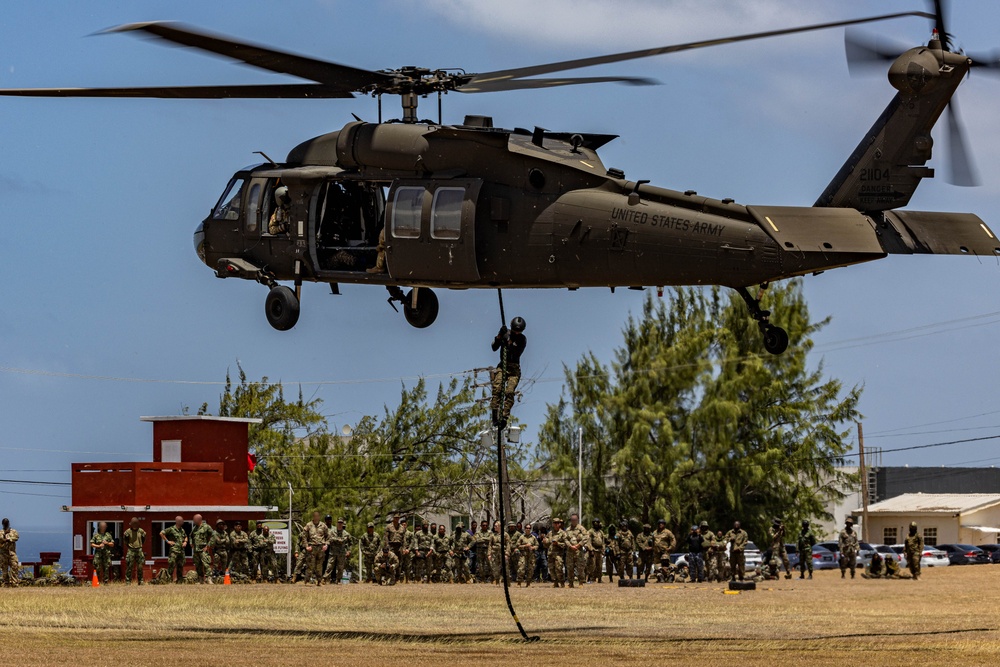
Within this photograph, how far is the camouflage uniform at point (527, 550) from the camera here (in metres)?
36.0

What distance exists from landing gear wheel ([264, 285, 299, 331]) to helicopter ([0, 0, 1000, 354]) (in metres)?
0.02

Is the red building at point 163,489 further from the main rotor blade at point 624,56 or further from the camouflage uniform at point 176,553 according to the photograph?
the main rotor blade at point 624,56

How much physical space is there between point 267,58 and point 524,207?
416cm

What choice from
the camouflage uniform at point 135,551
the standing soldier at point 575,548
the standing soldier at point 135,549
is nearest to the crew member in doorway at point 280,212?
the standing soldier at point 575,548

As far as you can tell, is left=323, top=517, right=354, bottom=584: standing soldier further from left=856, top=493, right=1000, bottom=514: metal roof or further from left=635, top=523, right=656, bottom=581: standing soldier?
left=856, top=493, right=1000, bottom=514: metal roof

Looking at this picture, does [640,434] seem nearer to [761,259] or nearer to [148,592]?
[148,592]

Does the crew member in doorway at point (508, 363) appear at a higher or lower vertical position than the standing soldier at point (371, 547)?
higher

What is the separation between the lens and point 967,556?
6303 cm

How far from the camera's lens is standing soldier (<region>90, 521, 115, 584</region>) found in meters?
35.6

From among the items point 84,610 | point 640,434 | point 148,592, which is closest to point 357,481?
point 640,434

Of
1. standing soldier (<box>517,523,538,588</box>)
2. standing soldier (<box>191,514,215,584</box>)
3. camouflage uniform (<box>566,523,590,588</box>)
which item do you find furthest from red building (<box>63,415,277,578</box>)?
camouflage uniform (<box>566,523,590,588</box>)

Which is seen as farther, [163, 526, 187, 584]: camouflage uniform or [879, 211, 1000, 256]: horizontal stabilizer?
[163, 526, 187, 584]: camouflage uniform

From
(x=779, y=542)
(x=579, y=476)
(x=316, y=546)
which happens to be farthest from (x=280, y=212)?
(x=579, y=476)

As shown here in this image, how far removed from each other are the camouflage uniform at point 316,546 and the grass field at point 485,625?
3.39 feet
